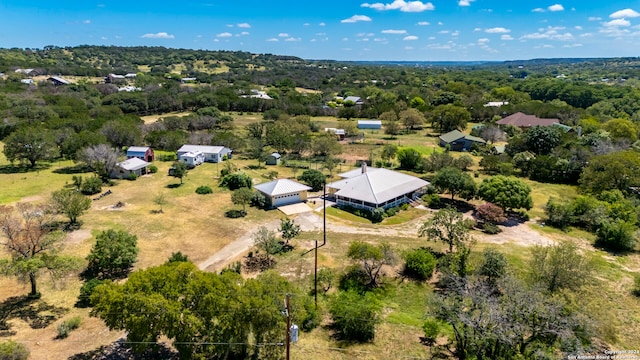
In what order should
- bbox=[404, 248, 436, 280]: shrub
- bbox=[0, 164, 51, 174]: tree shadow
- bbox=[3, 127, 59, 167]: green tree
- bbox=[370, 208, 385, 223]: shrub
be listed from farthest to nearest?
1. bbox=[0, 164, 51, 174]: tree shadow
2. bbox=[3, 127, 59, 167]: green tree
3. bbox=[370, 208, 385, 223]: shrub
4. bbox=[404, 248, 436, 280]: shrub

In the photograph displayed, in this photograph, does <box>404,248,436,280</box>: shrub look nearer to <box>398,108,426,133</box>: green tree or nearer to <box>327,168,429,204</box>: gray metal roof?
<box>327,168,429,204</box>: gray metal roof

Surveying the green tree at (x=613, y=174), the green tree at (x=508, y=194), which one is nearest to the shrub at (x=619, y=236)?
the green tree at (x=508, y=194)

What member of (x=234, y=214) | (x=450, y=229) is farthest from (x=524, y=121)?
(x=234, y=214)

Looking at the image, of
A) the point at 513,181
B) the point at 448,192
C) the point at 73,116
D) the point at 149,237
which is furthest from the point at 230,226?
the point at 73,116

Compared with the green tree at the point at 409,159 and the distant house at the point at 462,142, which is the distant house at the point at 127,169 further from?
the distant house at the point at 462,142

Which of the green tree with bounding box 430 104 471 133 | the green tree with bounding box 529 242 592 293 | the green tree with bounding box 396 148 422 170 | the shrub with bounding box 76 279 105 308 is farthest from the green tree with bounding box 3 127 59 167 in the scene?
the green tree with bounding box 430 104 471 133

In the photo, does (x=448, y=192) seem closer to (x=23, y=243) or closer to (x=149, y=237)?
(x=149, y=237)
